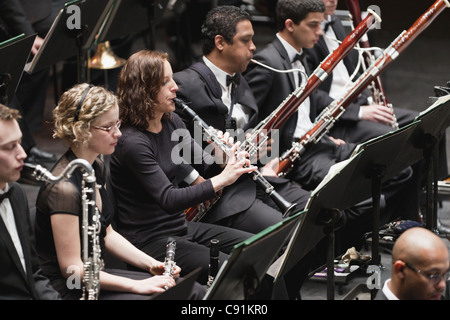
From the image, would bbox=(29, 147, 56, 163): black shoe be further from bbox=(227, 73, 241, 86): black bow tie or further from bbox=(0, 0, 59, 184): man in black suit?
bbox=(227, 73, 241, 86): black bow tie

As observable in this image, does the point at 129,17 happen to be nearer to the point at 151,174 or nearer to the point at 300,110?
the point at 300,110

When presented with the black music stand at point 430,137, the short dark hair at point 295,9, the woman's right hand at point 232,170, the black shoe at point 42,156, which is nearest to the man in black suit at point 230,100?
the woman's right hand at point 232,170

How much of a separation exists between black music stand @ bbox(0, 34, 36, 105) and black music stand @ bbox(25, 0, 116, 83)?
0.35 metres

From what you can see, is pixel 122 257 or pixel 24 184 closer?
pixel 122 257

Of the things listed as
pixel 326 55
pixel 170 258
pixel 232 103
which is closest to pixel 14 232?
pixel 170 258

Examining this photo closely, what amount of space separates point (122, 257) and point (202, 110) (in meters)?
0.96

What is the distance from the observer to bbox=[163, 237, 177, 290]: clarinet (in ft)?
9.57

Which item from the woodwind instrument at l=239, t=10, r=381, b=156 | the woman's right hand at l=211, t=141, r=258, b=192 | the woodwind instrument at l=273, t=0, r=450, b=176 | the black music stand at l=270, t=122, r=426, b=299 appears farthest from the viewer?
the woodwind instrument at l=273, t=0, r=450, b=176

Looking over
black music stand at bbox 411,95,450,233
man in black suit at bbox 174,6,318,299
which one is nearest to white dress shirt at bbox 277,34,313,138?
man in black suit at bbox 174,6,318,299

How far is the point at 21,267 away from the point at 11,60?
141 centimetres

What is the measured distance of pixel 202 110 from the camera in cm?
368
